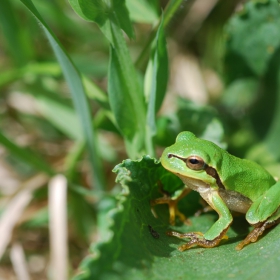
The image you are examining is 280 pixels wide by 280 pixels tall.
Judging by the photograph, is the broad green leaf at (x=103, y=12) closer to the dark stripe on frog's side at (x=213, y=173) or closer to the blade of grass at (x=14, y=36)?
the dark stripe on frog's side at (x=213, y=173)

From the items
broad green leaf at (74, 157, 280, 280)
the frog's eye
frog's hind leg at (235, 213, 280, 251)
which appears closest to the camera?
broad green leaf at (74, 157, 280, 280)

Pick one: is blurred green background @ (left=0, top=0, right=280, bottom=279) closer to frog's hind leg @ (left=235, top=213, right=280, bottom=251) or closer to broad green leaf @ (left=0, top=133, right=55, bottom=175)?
broad green leaf @ (left=0, top=133, right=55, bottom=175)

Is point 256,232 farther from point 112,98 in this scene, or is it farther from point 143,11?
point 143,11

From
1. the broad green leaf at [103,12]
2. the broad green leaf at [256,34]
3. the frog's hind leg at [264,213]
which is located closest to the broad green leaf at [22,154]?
the broad green leaf at [103,12]

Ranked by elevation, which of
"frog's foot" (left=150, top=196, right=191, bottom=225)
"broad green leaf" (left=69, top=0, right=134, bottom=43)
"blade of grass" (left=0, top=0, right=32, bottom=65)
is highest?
"broad green leaf" (left=69, top=0, right=134, bottom=43)

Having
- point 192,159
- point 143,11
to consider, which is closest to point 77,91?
point 143,11

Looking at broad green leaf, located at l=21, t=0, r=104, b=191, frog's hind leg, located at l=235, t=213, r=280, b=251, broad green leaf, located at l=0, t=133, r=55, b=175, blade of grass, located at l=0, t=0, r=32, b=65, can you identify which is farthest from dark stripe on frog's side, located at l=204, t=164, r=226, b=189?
blade of grass, located at l=0, t=0, r=32, b=65

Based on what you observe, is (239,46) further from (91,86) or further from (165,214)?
(165,214)
